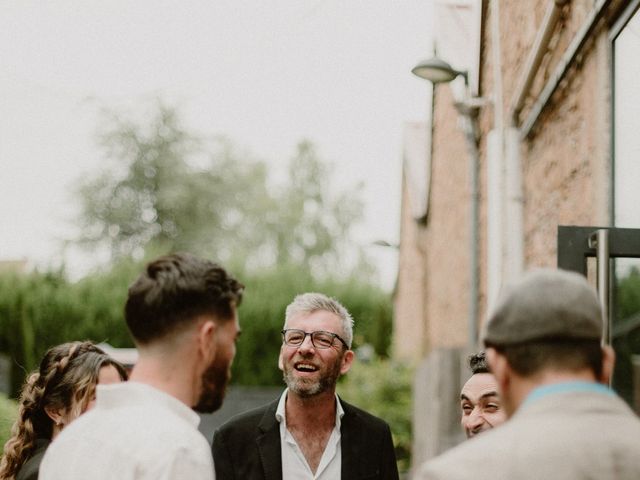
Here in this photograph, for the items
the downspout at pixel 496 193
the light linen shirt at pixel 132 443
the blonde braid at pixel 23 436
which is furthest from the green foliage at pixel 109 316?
the light linen shirt at pixel 132 443

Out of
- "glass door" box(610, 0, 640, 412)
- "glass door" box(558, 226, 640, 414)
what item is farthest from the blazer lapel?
"glass door" box(610, 0, 640, 412)

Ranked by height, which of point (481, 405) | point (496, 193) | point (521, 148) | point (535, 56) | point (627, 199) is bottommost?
point (481, 405)

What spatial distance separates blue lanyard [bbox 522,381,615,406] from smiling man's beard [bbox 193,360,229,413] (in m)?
0.81

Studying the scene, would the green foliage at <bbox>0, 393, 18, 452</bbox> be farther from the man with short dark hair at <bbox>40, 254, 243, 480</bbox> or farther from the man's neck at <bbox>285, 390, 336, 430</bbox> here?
the man with short dark hair at <bbox>40, 254, 243, 480</bbox>

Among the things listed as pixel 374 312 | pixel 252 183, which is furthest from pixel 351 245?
pixel 374 312

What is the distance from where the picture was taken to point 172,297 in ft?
7.57

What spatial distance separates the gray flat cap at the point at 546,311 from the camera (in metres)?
1.94

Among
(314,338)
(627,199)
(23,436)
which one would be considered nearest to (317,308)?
(314,338)

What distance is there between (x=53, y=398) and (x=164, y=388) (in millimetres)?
1566

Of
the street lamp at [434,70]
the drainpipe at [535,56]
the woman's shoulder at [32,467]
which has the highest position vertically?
the street lamp at [434,70]

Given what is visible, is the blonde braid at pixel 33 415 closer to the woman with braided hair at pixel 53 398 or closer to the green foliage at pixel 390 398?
the woman with braided hair at pixel 53 398

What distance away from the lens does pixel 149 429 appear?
6.96 ft

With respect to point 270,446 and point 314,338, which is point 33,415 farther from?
point 314,338

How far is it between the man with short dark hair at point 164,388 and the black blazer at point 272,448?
1.76 meters
